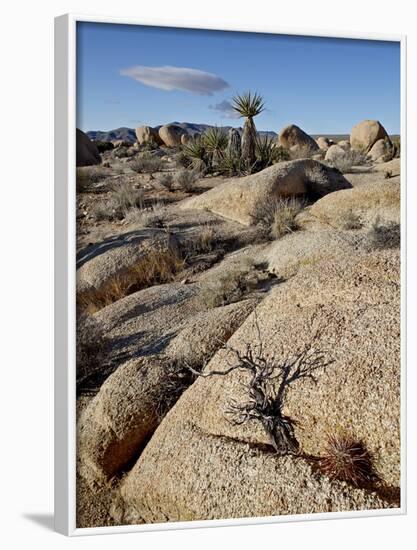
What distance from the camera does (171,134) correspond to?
7.28m

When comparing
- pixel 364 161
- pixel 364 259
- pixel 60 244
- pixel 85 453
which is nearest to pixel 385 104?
pixel 364 161

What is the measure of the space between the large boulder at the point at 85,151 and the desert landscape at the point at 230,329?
0.02 m

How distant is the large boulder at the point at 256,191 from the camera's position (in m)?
7.99

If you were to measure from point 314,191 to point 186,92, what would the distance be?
185 centimetres

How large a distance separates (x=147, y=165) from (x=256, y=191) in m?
1.10

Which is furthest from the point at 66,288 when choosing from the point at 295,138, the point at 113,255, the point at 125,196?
the point at 295,138

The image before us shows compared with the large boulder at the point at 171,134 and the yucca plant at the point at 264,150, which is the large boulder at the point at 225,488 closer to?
the large boulder at the point at 171,134

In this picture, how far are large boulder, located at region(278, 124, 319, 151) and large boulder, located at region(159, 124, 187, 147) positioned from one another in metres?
0.89

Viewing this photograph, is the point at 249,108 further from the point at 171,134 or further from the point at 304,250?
the point at 304,250

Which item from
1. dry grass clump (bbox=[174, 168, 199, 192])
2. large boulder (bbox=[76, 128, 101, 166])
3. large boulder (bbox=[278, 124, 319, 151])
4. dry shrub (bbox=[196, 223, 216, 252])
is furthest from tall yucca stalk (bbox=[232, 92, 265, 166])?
large boulder (bbox=[76, 128, 101, 166])

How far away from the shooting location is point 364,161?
8.24 m

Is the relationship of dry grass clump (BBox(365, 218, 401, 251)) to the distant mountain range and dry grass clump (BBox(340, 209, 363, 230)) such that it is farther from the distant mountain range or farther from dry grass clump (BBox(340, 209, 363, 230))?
the distant mountain range

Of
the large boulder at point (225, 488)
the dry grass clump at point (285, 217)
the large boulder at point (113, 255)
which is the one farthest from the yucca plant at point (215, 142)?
the large boulder at point (225, 488)
